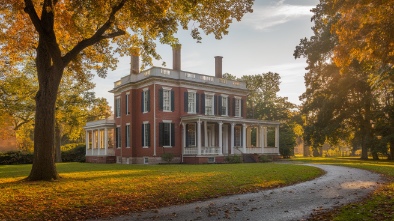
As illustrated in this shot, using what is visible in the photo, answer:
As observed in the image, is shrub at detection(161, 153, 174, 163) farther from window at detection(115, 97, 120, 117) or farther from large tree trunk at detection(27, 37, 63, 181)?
large tree trunk at detection(27, 37, 63, 181)

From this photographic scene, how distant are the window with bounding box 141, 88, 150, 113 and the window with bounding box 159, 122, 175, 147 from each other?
2.20 m

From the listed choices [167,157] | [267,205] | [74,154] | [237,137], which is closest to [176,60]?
[167,157]

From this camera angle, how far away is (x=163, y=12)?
16.6m

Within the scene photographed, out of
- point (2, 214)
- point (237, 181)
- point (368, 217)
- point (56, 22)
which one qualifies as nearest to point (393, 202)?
point (368, 217)

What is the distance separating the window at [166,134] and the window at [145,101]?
7.21ft

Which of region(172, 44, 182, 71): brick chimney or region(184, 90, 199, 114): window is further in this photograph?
region(172, 44, 182, 71): brick chimney

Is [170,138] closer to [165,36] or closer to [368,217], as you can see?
[165,36]

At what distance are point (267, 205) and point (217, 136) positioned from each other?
91.3 ft

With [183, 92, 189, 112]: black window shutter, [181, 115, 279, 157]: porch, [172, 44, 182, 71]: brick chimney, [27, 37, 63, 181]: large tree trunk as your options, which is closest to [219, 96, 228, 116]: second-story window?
[181, 115, 279, 157]: porch

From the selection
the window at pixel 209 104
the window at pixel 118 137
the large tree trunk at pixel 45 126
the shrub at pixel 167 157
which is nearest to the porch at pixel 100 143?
the window at pixel 118 137

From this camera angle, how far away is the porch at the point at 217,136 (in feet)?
111

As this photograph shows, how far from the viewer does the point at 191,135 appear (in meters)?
35.8

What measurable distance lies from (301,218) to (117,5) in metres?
11.7

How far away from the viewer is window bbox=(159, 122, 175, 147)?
33688 mm
